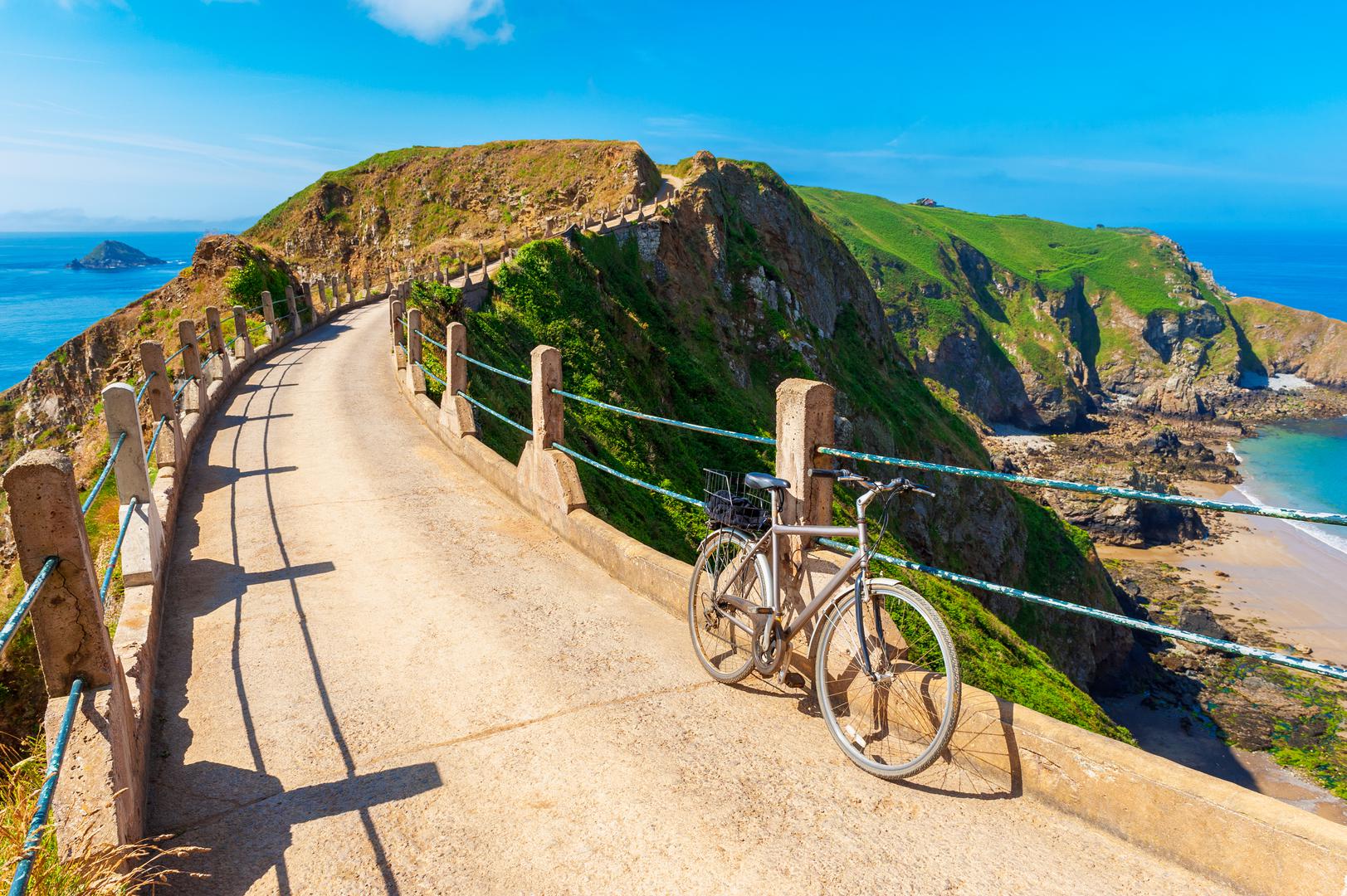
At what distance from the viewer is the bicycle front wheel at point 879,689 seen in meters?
3.97

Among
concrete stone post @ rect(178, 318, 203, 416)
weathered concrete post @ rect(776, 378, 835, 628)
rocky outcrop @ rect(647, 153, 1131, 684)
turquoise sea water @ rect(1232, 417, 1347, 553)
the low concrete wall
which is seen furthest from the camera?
turquoise sea water @ rect(1232, 417, 1347, 553)

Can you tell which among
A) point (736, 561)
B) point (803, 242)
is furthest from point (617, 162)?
point (736, 561)

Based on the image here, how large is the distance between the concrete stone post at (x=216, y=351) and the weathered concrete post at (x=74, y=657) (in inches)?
558

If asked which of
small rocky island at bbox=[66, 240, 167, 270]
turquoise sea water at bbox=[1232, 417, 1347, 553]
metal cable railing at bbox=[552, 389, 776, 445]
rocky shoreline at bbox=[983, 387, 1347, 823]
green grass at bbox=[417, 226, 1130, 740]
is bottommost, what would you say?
rocky shoreline at bbox=[983, 387, 1347, 823]

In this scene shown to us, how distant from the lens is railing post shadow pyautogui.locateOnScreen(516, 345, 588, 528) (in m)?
7.76

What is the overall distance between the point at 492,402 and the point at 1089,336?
427ft

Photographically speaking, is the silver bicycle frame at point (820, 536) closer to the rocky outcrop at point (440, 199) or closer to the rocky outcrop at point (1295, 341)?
the rocky outcrop at point (440, 199)

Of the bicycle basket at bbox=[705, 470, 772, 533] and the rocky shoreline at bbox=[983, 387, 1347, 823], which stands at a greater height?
the bicycle basket at bbox=[705, 470, 772, 533]

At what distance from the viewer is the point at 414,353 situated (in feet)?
48.7

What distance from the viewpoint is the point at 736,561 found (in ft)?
16.3

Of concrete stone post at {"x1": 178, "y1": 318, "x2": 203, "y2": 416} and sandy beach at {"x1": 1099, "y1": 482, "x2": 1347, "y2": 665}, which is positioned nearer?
concrete stone post at {"x1": 178, "y1": 318, "x2": 203, "y2": 416}

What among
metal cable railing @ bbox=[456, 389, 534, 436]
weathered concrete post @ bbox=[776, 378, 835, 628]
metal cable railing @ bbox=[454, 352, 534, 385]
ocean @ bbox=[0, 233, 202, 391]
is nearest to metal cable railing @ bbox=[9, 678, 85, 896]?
weathered concrete post @ bbox=[776, 378, 835, 628]

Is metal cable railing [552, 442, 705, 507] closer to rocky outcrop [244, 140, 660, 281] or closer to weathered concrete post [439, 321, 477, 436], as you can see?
weathered concrete post [439, 321, 477, 436]

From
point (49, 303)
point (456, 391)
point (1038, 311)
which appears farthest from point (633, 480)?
point (49, 303)
